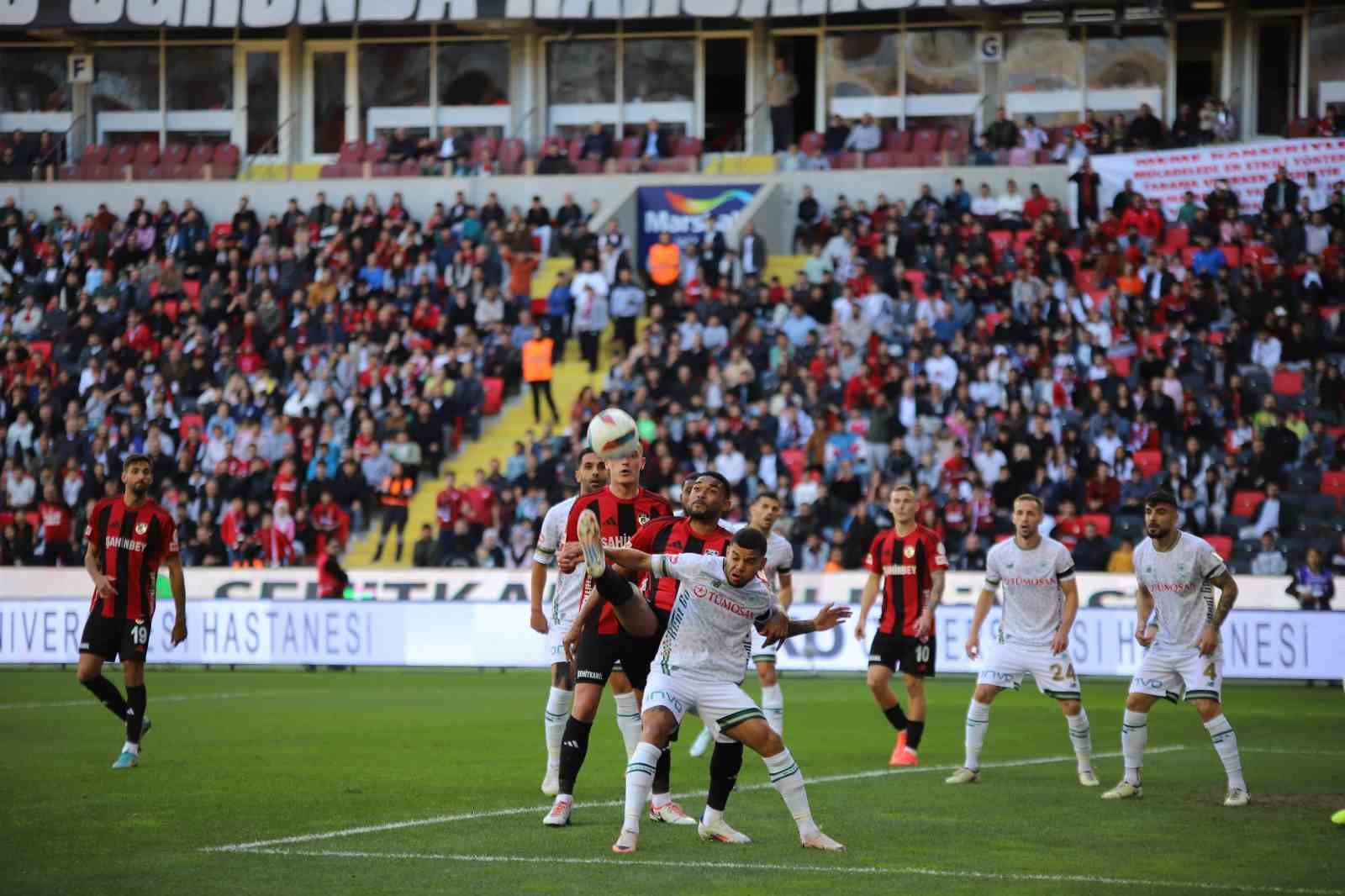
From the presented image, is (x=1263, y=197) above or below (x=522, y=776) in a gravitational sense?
above

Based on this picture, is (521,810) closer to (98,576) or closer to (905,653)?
(98,576)

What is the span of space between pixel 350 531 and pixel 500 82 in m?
16.0

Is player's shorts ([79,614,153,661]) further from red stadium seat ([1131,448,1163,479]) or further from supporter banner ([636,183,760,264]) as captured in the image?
supporter banner ([636,183,760,264])

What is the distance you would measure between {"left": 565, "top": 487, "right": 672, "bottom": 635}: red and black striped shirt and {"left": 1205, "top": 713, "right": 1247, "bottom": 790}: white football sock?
167 inches

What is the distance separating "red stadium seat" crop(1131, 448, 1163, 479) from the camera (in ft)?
95.7

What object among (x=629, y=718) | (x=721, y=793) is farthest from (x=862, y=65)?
(x=721, y=793)

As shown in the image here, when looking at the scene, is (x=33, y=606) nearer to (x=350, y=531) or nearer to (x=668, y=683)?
(x=350, y=531)

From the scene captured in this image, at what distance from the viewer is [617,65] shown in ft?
147

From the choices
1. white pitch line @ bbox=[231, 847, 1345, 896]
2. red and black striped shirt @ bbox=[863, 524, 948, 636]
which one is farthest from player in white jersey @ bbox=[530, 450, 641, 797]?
red and black striped shirt @ bbox=[863, 524, 948, 636]

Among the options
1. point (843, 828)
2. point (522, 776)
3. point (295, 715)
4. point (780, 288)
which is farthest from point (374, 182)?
point (843, 828)

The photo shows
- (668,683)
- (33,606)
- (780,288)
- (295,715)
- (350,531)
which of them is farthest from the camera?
(780,288)

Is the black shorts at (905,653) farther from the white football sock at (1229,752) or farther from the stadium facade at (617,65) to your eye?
the stadium facade at (617,65)

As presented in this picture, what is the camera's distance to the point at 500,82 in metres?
45.2

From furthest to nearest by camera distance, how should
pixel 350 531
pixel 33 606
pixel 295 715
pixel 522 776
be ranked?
pixel 350 531 → pixel 33 606 → pixel 295 715 → pixel 522 776
